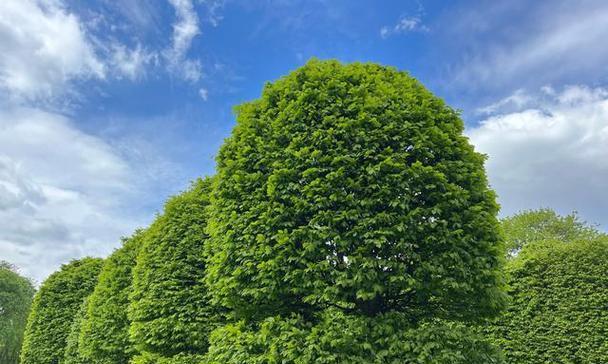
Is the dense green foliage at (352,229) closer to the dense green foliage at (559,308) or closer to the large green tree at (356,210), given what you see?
the large green tree at (356,210)

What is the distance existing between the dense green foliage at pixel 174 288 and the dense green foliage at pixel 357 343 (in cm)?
243

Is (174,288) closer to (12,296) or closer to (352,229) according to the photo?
(352,229)

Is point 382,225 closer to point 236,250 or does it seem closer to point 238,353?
point 236,250

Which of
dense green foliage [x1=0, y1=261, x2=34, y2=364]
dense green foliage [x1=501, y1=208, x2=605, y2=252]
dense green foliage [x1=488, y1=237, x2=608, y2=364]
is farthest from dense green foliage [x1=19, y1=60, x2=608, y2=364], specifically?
dense green foliage [x1=0, y1=261, x2=34, y2=364]

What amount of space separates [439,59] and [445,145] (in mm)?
3353

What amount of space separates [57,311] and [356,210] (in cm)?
1624

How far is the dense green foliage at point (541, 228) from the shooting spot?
25.8m

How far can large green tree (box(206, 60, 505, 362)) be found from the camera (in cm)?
532

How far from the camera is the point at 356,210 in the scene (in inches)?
210

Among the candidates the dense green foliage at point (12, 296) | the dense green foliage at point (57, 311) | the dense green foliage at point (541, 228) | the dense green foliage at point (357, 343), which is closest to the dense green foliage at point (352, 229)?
the dense green foliage at point (357, 343)

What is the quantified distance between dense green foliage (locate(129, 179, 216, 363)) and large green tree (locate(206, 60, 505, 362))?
2.07 metres

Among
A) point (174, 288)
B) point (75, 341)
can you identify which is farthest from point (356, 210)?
point (75, 341)

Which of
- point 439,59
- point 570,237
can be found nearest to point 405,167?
point 439,59

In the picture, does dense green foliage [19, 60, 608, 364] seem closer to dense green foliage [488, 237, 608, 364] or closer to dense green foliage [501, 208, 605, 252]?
dense green foliage [488, 237, 608, 364]
